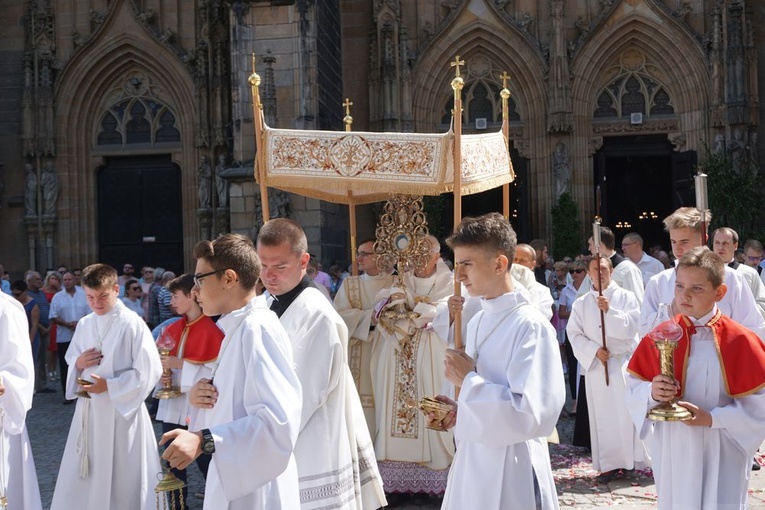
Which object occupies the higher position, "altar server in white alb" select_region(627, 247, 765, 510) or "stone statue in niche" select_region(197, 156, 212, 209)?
"stone statue in niche" select_region(197, 156, 212, 209)

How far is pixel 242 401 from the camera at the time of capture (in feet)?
11.0

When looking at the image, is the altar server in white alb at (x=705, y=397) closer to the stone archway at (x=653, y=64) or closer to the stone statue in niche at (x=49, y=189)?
the stone archway at (x=653, y=64)

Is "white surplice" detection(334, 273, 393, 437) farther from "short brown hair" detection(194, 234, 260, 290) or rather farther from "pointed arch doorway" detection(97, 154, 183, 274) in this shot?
"pointed arch doorway" detection(97, 154, 183, 274)

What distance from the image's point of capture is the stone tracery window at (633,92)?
1761 centimetres

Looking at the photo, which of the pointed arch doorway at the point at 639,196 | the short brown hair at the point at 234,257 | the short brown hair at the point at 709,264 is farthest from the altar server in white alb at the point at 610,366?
the pointed arch doorway at the point at 639,196

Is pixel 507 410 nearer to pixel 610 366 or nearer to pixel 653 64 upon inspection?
pixel 610 366

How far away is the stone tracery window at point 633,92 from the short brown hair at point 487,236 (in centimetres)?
1474

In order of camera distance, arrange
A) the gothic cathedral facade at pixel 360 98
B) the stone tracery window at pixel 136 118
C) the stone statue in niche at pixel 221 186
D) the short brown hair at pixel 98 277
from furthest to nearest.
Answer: the stone tracery window at pixel 136 118
the stone statue in niche at pixel 221 186
the gothic cathedral facade at pixel 360 98
the short brown hair at pixel 98 277

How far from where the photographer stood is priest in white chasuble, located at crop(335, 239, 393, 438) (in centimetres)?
728

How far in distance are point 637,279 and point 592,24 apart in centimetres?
1038

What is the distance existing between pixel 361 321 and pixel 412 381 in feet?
2.03

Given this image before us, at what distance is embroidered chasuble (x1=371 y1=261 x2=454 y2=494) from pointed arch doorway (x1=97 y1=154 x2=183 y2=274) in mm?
12224

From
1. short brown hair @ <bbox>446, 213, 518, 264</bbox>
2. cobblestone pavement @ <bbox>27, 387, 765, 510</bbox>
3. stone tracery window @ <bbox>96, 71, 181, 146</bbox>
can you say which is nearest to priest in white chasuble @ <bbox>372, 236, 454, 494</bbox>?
cobblestone pavement @ <bbox>27, 387, 765, 510</bbox>

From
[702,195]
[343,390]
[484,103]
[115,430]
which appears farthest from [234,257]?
[484,103]
